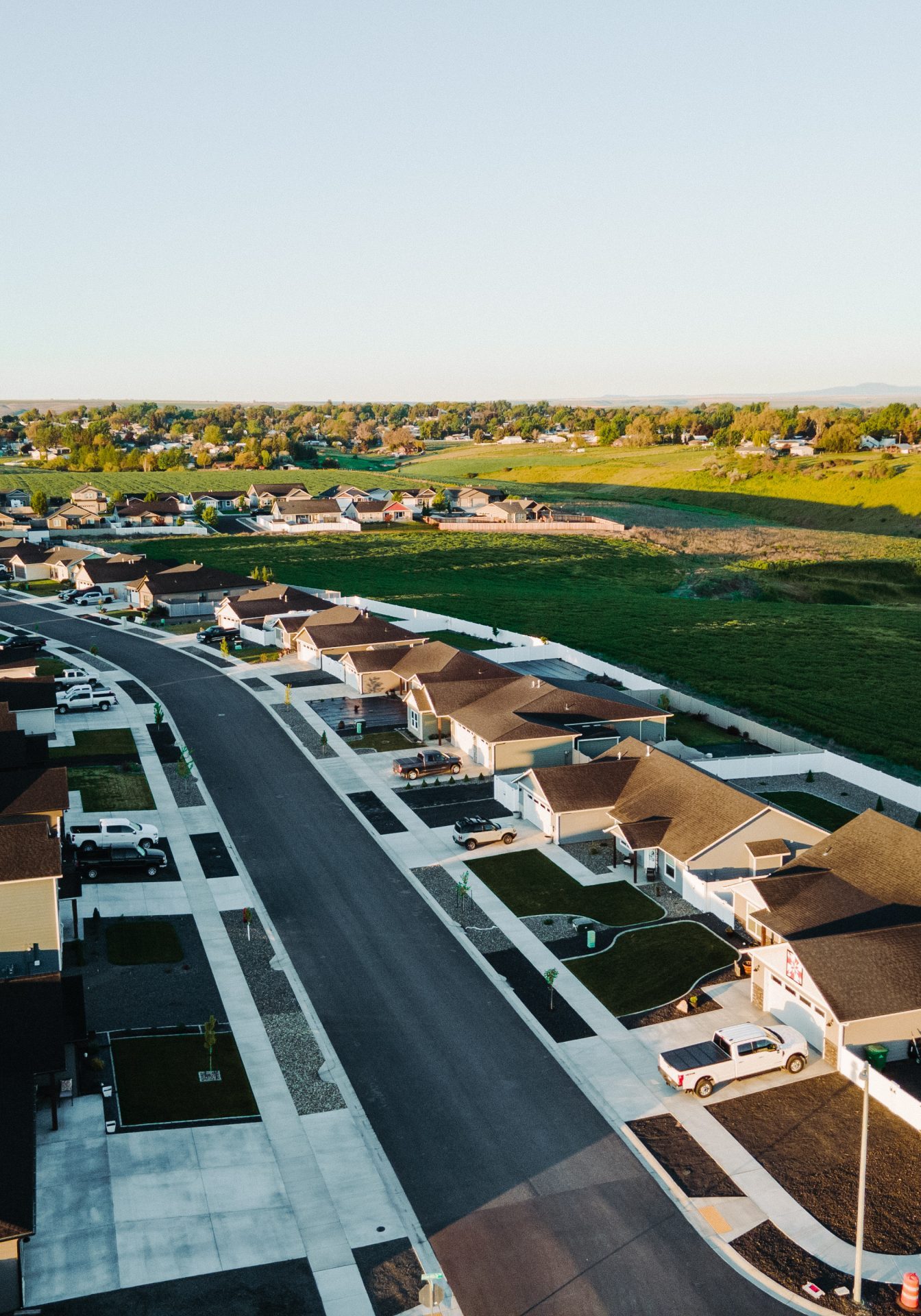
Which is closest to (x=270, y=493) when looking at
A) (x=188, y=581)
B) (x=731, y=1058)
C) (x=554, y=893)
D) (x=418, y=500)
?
(x=418, y=500)

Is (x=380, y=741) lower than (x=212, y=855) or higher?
higher

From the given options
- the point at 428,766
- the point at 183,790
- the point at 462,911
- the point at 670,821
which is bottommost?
the point at 462,911

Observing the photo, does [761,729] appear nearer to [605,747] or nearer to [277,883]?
[605,747]

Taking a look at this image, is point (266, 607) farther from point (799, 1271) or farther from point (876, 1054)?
point (799, 1271)

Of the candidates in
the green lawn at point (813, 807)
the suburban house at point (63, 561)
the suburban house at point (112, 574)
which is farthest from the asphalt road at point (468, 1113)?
the suburban house at point (63, 561)

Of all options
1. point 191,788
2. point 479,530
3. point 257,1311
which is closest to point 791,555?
point 479,530

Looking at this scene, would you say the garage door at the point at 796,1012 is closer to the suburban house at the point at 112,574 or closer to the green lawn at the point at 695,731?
the green lawn at the point at 695,731
